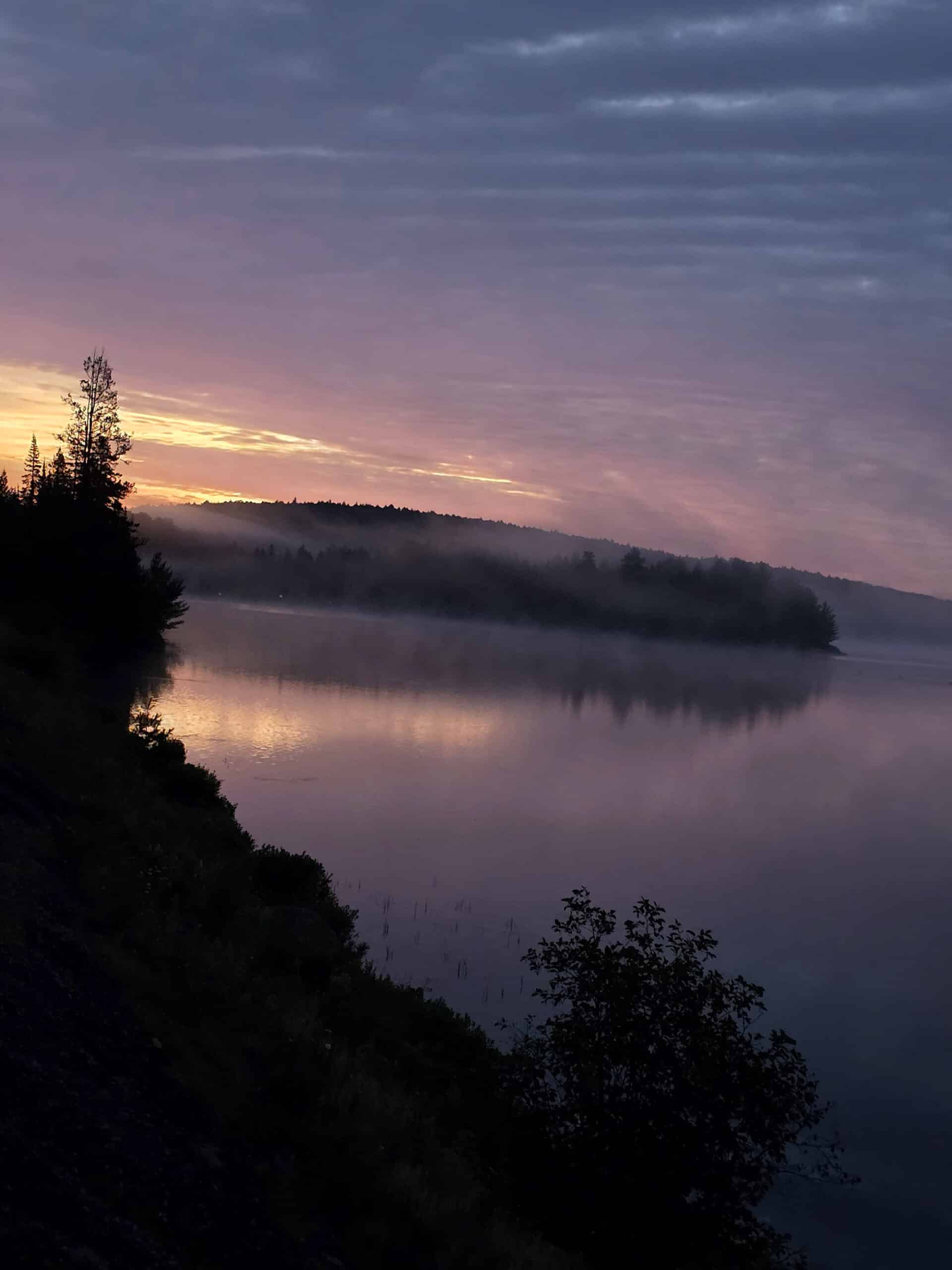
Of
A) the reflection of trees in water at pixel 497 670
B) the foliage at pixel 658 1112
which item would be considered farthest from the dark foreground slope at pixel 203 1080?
the reflection of trees in water at pixel 497 670

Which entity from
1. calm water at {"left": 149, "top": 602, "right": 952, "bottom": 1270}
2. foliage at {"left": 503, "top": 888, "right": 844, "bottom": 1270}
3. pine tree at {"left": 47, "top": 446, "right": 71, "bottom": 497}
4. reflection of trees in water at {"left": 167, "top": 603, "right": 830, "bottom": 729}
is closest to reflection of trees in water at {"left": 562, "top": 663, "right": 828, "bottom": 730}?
reflection of trees in water at {"left": 167, "top": 603, "right": 830, "bottom": 729}

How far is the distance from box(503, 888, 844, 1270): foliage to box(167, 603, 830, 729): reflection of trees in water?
49030 mm

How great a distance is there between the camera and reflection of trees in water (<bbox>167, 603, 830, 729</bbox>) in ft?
277

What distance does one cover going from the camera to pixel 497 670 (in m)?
110

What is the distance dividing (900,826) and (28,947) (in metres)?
40.0

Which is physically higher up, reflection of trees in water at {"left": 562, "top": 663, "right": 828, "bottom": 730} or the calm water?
reflection of trees in water at {"left": 562, "top": 663, "right": 828, "bottom": 730}

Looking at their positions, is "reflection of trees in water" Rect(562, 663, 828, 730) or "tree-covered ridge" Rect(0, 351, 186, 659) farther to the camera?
"reflection of trees in water" Rect(562, 663, 828, 730)

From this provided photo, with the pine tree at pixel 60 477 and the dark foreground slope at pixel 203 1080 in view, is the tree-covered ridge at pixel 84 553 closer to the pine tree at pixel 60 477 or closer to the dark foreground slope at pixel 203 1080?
the pine tree at pixel 60 477

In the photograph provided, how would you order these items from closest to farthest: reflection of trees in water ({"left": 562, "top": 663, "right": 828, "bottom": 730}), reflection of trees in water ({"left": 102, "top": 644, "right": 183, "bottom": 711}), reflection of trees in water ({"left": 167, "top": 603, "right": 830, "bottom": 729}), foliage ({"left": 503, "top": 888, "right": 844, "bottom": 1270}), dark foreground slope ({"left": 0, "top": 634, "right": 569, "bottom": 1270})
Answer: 1. dark foreground slope ({"left": 0, "top": 634, "right": 569, "bottom": 1270})
2. foliage ({"left": 503, "top": 888, "right": 844, "bottom": 1270})
3. reflection of trees in water ({"left": 102, "top": 644, "right": 183, "bottom": 711})
4. reflection of trees in water ({"left": 562, "top": 663, "right": 828, "bottom": 730})
5. reflection of trees in water ({"left": 167, "top": 603, "right": 830, "bottom": 729})

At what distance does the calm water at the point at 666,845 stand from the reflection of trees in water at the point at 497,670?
139 cm

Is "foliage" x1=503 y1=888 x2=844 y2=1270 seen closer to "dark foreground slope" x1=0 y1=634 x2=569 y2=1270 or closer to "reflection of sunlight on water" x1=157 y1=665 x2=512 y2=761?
"dark foreground slope" x1=0 y1=634 x2=569 y2=1270

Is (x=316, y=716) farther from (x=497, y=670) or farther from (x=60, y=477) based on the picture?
(x=497, y=670)

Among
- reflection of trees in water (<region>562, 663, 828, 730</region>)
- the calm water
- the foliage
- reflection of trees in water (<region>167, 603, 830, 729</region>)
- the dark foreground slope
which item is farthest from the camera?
reflection of trees in water (<region>167, 603, 830, 729</region>)

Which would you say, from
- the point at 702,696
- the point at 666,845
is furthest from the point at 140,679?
the point at 702,696
